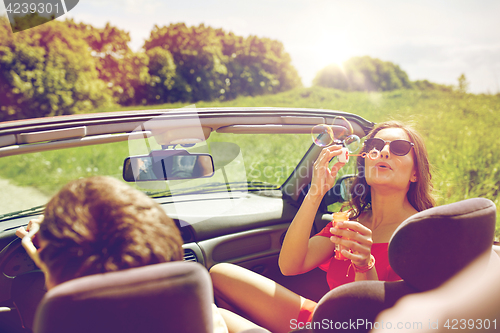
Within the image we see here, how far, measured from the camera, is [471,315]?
1186 mm

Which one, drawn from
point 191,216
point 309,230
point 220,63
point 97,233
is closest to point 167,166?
point 191,216

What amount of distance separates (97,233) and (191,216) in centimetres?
178

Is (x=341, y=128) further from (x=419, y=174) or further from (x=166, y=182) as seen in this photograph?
(x=166, y=182)

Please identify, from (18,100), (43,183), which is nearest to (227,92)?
(18,100)

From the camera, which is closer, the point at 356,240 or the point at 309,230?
the point at 356,240

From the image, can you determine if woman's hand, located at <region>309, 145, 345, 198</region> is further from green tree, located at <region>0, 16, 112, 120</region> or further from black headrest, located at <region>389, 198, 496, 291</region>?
green tree, located at <region>0, 16, 112, 120</region>

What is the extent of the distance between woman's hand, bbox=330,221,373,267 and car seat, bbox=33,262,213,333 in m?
0.93

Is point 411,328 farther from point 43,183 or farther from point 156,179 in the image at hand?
point 43,183

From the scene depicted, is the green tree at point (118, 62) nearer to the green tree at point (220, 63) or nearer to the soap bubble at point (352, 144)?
the green tree at point (220, 63)

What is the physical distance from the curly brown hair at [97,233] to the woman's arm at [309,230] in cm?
115

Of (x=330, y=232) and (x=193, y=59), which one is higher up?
(x=193, y=59)

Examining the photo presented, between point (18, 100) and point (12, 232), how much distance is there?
74.8ft

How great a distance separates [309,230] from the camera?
2.00m

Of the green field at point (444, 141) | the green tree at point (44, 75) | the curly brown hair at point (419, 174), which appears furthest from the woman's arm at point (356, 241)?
the green tree at point (44, 75)
